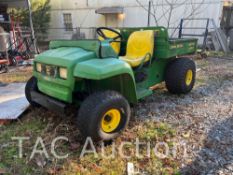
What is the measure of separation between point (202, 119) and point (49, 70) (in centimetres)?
212

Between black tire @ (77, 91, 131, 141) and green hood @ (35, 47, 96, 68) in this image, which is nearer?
black tire @ (77, 91, 131, 141)

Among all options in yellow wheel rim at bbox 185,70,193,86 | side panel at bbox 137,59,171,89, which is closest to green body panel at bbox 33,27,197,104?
side panel at bbox 137,59,171,89

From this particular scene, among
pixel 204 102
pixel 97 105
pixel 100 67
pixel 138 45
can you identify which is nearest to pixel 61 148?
pixel 97 105

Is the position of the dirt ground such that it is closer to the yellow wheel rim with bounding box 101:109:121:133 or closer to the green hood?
the yellow wheel rim with bounding box 101:109:121:133

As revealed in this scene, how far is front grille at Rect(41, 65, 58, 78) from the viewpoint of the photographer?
2479 millimetres

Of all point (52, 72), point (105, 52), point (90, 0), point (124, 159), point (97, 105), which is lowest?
point (124, 159)

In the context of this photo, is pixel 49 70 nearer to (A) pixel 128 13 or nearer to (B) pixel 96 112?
(B) pixel 96 112

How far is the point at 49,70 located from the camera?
2.59 meters

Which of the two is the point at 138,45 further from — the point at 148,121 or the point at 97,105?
the point at 97,105

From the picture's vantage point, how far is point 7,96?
12.4 ft

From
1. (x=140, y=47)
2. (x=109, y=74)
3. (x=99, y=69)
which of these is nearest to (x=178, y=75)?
(x=140, y=47)

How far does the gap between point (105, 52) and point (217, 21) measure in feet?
33.3

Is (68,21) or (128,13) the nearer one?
(128,13)

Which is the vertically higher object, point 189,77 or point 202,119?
point 189,77
